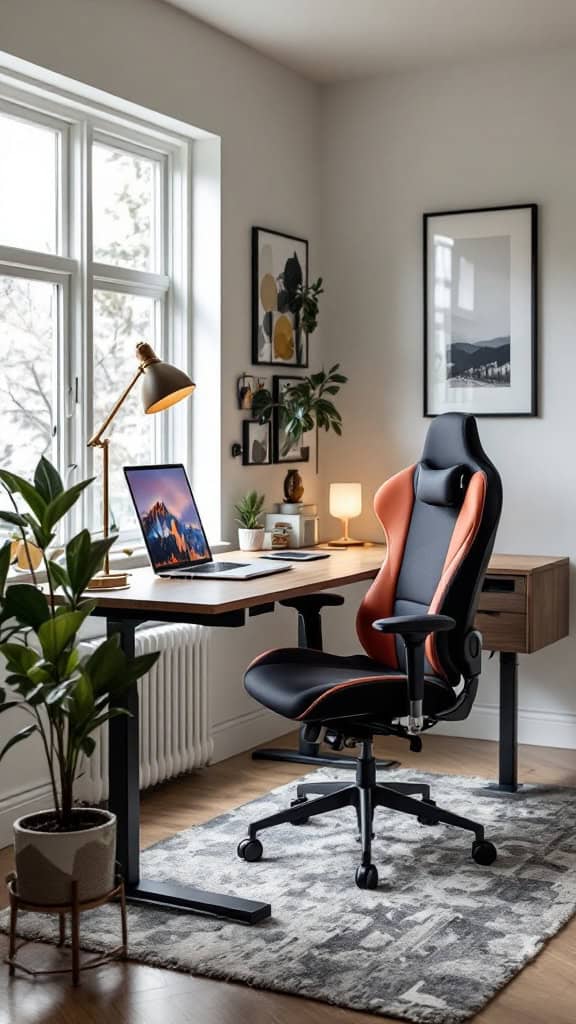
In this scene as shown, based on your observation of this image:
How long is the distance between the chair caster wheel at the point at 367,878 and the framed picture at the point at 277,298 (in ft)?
7.32

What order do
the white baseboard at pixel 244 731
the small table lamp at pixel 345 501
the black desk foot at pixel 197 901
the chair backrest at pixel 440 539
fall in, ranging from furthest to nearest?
the small table lamp at pixel 345 501 → the white baseboard at pixel 244 731 → the chair backrest at pixel 440 539 → the black desk foot at pixel 197 901

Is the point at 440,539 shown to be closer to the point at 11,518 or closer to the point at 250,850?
the point at 250,850

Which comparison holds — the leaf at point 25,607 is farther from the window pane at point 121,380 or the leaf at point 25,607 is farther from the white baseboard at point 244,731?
the white baseboard at point 244,731

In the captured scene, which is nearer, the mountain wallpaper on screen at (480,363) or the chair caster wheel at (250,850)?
the chair caster wheel at (250,850)

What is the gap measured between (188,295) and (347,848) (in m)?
2.17

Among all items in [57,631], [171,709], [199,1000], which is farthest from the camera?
[171,709]

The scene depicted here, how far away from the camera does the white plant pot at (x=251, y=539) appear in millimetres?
4605

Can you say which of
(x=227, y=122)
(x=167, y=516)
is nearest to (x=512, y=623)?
(x=167, y=516)

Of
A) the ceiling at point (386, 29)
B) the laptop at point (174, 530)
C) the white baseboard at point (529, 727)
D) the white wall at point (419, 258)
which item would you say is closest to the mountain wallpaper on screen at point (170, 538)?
the laptop at point (174, 530)

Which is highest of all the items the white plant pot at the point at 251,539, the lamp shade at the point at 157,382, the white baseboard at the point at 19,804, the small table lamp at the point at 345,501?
the lamp shade at the point at 157,382

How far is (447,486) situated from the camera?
3613 mm

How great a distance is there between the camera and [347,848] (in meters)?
3.68

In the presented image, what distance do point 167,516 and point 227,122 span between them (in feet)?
5.54

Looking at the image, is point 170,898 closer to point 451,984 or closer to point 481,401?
point 451,984
